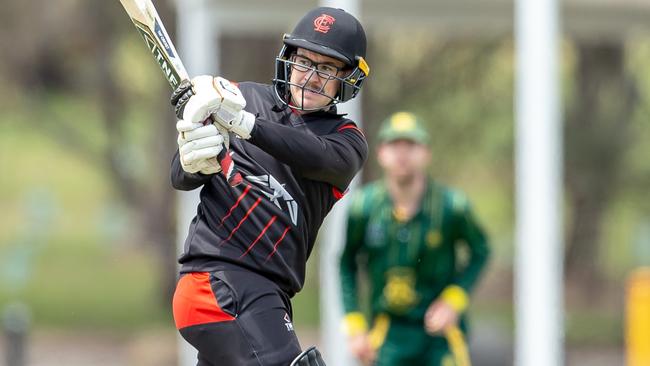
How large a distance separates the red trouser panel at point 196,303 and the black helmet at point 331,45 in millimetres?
744

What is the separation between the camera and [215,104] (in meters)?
4.32

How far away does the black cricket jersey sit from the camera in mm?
4559

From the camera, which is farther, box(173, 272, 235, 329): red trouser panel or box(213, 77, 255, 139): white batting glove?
box(173, 272, 235, 329): red trouser panel

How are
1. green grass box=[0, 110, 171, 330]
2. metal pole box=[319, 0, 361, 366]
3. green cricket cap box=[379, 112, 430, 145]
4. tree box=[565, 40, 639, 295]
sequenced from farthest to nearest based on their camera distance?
green grass box=[0, 110, 171, 330], tree box=[565, 40, 639, 295], metal pole box=[319, 0, 361, 366], green cricket cap box=[379, 112, 430, 145]

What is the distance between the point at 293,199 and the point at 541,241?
4.69 metres

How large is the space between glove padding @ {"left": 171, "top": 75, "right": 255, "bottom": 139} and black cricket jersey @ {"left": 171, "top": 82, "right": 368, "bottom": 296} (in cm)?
6

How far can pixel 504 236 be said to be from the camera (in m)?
24.6

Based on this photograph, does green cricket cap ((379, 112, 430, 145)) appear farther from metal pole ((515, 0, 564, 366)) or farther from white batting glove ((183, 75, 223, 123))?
white batting glove ((183, 75, 223, 123))

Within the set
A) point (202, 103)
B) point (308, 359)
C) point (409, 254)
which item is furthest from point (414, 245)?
point (202, 103)

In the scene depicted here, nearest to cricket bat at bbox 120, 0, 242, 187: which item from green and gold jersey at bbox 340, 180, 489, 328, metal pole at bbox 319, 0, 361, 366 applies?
green and gold jersey at bbox 340, 180, 489, 328

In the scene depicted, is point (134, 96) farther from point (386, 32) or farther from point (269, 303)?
point (269, 303)

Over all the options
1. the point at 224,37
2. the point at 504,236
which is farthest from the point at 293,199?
the point at 504,236

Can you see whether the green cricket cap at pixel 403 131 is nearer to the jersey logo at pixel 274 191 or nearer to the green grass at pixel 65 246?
the jersey logo at pixel 274 191

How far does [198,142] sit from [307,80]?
558mm
